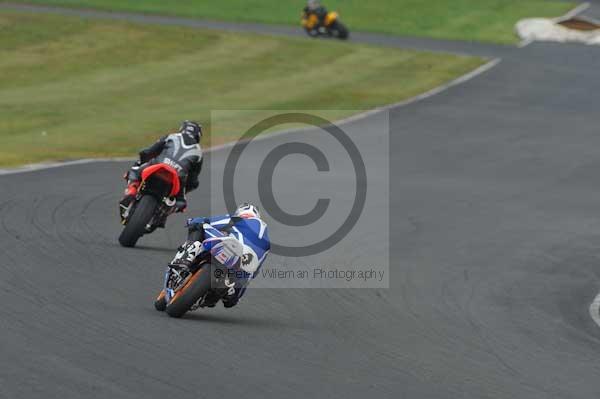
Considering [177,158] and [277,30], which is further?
[277,30]

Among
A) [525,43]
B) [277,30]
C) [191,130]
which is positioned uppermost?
[191,130]

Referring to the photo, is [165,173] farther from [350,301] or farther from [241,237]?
[241,237]

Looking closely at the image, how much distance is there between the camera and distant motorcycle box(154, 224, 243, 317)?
11398 millimetres

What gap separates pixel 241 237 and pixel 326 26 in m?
34.5

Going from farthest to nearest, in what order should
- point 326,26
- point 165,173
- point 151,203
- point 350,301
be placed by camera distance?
1. point 326,26
2. point 165,173
3. point 151,203
4. point 350,301

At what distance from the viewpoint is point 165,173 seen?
50.9 feet

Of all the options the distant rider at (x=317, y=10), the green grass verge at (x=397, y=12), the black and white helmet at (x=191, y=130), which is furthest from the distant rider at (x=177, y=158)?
the green grass verge at (x=397, y=12)

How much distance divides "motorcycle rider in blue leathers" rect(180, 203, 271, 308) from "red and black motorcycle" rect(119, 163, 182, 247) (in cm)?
340

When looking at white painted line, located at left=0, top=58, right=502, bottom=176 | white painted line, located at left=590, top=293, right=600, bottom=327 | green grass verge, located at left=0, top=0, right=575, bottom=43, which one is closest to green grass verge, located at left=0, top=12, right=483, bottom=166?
white painted line, located at left=0, top=58, right=502, bottom=176

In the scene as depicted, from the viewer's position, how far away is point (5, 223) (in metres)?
15.7

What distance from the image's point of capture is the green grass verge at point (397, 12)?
48.4 metres

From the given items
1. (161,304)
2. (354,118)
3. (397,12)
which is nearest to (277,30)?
(397,12)

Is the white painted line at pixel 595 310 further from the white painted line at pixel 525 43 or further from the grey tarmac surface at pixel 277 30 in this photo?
the white painted line at pixel 525 43

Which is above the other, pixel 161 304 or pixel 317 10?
pixel 161 304
